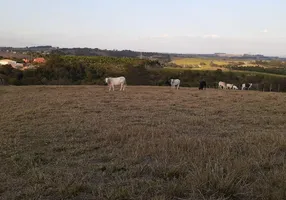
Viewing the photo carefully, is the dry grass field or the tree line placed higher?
the dry grass field

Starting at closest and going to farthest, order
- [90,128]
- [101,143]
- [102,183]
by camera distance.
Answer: [102,183], [101,143], [90,128]

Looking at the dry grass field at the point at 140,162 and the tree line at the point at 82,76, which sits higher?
the dry grass field at the point at 140,162

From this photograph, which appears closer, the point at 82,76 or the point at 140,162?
the point at 140,162

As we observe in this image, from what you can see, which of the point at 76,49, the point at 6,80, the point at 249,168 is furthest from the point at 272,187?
the point at 76,49

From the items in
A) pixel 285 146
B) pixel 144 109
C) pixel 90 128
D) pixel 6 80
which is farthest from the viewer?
pixel 6 80

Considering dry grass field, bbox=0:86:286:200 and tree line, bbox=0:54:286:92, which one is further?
tree line, bbox=0:54:286:92

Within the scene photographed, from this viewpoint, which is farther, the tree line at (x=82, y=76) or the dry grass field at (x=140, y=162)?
the tree line at (x=82, y=76)

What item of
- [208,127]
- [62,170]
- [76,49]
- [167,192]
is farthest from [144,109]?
[76,49]

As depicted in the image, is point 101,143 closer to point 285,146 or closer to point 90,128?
point 90,128

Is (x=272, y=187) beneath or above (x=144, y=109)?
above

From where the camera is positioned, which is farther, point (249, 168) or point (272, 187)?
point (249, 168)

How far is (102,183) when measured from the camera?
515 centimetres

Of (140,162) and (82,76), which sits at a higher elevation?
(140,162)

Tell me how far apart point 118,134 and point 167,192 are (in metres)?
4.20
